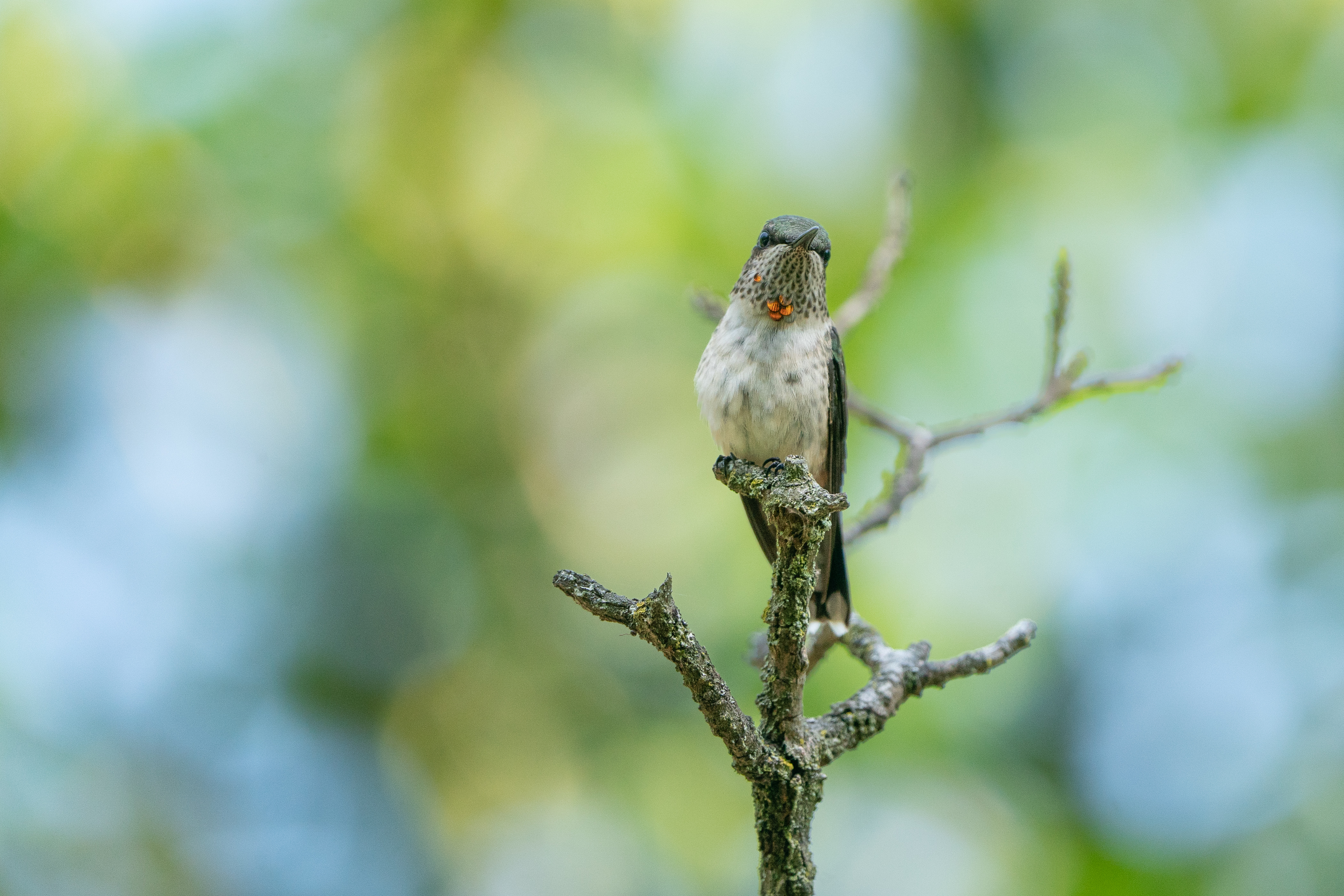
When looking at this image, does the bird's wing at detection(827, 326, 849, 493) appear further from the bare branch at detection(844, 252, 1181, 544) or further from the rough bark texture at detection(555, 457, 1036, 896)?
the rough bark texture at detection(555, 457, 1036, 896)

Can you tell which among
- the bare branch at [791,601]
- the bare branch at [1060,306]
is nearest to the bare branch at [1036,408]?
the bare branch at [1060,306]

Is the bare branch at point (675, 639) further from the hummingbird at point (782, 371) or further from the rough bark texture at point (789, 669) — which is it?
the hummingbird at point (782, 371)

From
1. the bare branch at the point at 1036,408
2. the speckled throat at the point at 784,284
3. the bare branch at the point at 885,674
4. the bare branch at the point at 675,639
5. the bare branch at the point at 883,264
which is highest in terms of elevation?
the bare branch at the point at 883,264

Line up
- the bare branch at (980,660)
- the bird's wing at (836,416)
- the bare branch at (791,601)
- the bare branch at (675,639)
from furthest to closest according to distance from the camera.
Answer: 1. the bird's wing at (836,416)
2. the bare branch at (980,660)
3. the bare branch at (791,601)
4. the bare branch at (675,639)

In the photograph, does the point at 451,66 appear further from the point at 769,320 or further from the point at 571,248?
the point at 769,320

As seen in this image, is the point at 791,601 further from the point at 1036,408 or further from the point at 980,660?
the point at 1036,408

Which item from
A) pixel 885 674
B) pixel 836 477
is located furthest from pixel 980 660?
pixel 836 477
